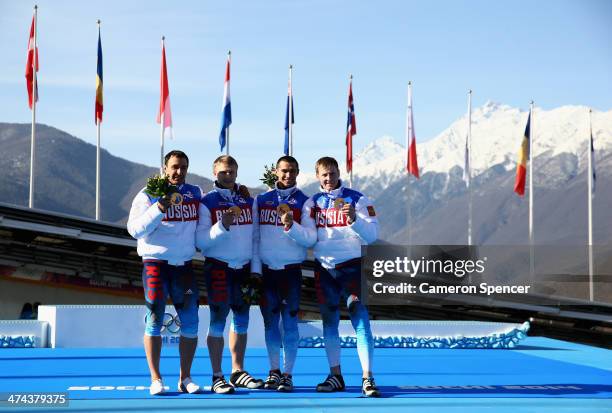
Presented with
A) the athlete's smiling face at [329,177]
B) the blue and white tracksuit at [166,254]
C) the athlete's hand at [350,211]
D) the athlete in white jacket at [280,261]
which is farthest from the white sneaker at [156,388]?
the athlete's smiling face at [329,177]

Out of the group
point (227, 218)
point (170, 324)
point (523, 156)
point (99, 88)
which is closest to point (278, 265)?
point (227, 218)

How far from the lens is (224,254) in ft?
26.7

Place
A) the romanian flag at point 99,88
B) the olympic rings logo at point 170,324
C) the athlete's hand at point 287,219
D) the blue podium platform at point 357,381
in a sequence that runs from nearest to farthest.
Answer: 1. the blue podium platform at point 357,381
2. the athlete's hand at point 287,219
3. the olympic rings logo at point 170,324
4. the romanian flag at point 99,88

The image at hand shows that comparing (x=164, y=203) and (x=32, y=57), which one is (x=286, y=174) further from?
(x=32, y=57)

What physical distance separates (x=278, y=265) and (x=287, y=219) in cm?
51

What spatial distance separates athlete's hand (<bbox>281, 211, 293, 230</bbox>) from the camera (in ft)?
26.2

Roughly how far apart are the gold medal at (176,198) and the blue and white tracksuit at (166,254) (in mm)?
75

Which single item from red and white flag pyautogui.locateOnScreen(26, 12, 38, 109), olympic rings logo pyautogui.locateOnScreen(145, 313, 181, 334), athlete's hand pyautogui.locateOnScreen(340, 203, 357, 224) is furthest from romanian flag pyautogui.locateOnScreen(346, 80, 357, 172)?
athlete's hand pyautogui.locateOnScreen(340, 203, 357, 224)

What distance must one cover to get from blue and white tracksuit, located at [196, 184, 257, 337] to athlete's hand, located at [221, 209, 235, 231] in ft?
0.66

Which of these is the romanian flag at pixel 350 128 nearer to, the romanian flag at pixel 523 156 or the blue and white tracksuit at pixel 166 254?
the romanian flag at pixel 523 156

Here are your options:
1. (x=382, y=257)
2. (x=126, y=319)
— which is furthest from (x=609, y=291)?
(x=126, y=319)

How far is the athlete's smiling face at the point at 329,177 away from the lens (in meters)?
8.23

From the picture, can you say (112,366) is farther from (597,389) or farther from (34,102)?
(34,102)

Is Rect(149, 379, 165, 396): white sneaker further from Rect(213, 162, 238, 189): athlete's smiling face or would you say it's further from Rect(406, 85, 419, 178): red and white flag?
Rect(406, 85, 419, 178): red and white flag
